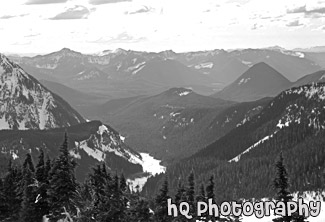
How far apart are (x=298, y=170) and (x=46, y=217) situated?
459 ft

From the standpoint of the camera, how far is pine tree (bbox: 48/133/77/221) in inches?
2127

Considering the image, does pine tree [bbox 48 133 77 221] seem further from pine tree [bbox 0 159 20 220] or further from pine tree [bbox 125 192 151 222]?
pine tree [bbox 125 192 151 222]

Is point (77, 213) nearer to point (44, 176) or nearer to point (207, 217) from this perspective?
point (44, 176)

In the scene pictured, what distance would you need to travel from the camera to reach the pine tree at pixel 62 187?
54.0m

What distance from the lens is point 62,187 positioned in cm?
5462

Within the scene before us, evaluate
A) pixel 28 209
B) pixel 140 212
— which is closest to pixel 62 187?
pixel 28 209

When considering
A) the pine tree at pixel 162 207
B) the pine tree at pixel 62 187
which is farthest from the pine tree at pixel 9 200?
the pine tree at pixel 162 207

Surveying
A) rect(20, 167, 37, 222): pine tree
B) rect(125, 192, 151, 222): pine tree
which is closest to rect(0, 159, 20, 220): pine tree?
rect(20, 167, 37, 222): pine tree

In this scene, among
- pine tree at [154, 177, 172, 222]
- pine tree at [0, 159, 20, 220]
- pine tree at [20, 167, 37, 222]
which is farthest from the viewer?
pine tree at [154, 177, 172, 222]

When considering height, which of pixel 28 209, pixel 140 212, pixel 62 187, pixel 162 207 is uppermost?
pixel 62 187

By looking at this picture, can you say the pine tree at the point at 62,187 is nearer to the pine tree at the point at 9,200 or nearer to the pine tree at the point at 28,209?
the pine tree at the point at 28,209

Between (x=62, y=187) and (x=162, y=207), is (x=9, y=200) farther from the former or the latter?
(x=162, y=207)

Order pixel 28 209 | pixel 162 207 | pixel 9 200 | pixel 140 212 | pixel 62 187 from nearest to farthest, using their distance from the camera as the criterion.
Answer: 1. pixel 62 187
2. pixel 28 209
3. pixel 9 200
4. pixel 162 207
5. pixel 140 212

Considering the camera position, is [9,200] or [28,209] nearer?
[28,209]
